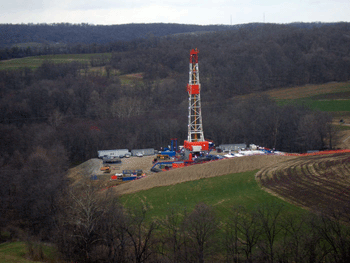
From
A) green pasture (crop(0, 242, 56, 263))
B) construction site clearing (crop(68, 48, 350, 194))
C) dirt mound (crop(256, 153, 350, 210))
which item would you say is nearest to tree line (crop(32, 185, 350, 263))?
green pasture (crop(0, 242, 56, 263))

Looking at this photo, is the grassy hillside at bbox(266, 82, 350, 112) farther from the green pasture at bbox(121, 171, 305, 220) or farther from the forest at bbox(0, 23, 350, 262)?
the green pasture at bbox(121, 171, 305, 220)

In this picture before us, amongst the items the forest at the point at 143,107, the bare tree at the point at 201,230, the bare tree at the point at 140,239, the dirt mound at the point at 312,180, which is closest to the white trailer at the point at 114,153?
the forest at the point at 143,107

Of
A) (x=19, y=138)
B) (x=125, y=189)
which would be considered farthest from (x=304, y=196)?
(x=19, y=138)

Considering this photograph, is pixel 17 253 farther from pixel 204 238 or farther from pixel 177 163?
pixel 177 163

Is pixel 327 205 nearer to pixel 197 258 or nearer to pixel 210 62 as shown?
pixel 197 258

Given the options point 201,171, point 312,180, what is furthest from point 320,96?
point 312,180
